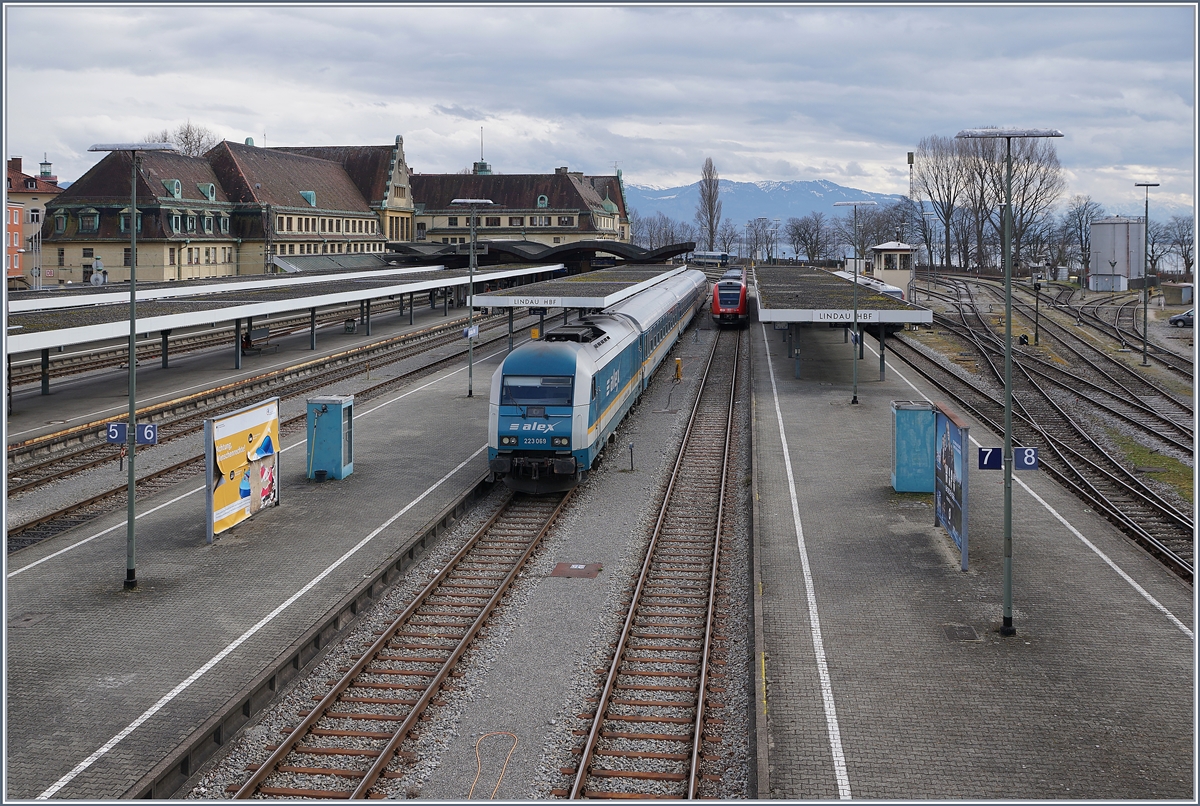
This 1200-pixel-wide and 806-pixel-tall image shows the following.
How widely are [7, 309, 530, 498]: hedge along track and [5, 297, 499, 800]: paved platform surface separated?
383 centimetres

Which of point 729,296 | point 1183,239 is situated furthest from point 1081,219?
point 729,296

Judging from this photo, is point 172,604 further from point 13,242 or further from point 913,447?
point 13,242

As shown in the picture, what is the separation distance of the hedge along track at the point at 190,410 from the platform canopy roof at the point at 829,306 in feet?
53.9

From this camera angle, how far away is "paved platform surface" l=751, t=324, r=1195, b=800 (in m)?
10.9

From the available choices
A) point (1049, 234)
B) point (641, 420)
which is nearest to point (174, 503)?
point (641, 420)

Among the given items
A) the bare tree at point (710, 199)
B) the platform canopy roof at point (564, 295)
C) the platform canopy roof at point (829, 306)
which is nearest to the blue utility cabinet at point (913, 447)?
the platform canopy roof at point (829, 306)

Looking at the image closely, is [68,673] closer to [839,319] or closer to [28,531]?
[28,531]

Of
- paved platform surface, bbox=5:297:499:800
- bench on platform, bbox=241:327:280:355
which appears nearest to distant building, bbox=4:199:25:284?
bench on platform, bbox=241:327:280:355

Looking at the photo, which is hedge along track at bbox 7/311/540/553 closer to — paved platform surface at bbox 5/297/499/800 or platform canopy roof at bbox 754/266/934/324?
paved platform surface at bbox 5/297/499/800

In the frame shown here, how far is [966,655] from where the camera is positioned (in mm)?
13898

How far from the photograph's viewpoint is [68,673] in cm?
1316

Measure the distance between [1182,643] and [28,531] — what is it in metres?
19.7

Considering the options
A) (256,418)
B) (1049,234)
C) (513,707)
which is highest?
(1049,234)

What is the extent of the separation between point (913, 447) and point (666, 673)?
10.7 m
